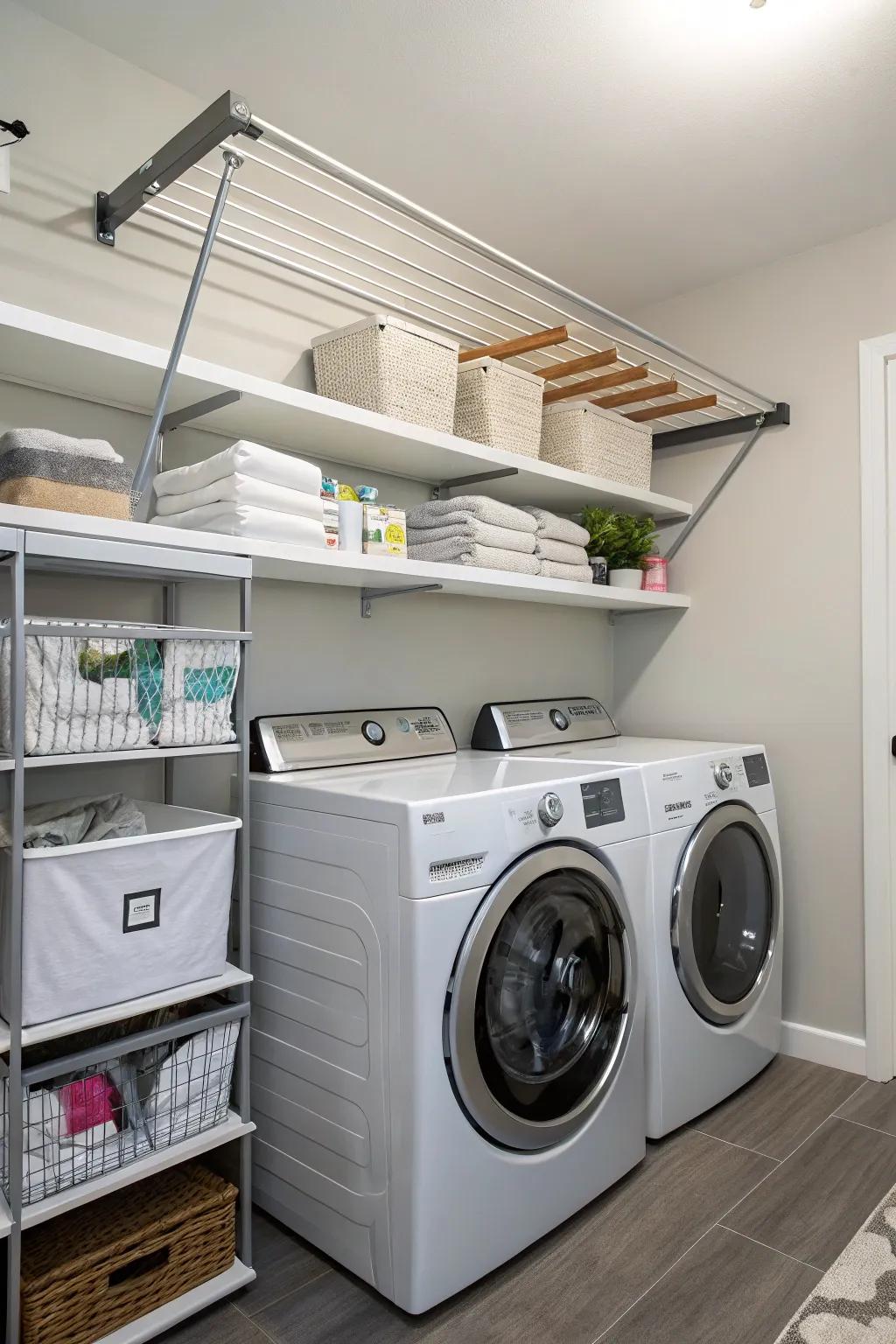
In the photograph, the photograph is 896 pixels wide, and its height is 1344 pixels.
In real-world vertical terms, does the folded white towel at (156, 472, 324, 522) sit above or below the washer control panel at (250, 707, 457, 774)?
above

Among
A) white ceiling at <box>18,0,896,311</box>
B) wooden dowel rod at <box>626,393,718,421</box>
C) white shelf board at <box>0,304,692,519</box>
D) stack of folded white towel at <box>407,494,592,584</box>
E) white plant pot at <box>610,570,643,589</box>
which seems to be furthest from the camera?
white plant pot at <box>610,570,643,589</box>

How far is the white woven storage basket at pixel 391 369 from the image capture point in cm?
204

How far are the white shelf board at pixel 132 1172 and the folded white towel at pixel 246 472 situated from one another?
Result: 120 cm

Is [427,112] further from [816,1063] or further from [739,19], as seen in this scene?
[816,1063]

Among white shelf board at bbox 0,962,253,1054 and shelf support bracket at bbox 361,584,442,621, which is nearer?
white shelf board at bbox 0,962,253,1054

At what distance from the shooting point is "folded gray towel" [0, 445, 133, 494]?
1453 millimetres

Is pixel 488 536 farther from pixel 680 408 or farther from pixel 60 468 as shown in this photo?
pixel 60 468

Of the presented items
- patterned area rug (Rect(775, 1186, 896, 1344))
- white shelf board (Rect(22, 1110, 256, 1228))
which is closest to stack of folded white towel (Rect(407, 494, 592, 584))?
white shelf board (Rect(22, 1110, 256, 1228))

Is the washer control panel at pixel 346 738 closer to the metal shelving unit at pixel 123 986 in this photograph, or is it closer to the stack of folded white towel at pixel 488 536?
the metal shelving unit at pixel 123 986

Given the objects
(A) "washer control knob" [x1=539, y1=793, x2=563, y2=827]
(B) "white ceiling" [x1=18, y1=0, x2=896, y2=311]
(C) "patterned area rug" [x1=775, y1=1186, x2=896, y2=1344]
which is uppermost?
(B) "white ceiling" [x1=18, y1=0, x2=896, y2=311]

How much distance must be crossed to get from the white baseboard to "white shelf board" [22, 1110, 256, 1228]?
1.78 metres

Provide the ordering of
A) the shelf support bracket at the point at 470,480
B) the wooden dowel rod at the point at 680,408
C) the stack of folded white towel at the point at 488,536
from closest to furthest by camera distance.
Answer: the stack of folded white towel at the point at 488,536
the shelf support bracket at the point at 470,480
the wooden dowel rod at the point at 680,408

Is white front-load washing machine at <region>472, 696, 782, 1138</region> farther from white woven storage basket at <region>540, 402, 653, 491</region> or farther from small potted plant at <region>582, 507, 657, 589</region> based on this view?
white woven storage basket at <region>540, 402, 653, 491</region>

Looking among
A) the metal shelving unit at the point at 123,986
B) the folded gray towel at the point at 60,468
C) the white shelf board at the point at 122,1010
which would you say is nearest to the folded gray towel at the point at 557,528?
the metal shelving unit at the point at 123,986
